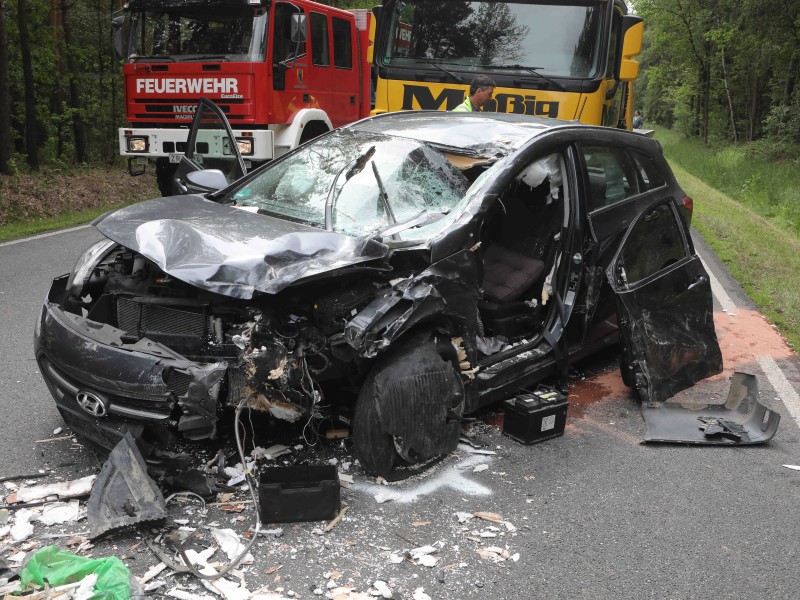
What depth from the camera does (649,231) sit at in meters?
5.12

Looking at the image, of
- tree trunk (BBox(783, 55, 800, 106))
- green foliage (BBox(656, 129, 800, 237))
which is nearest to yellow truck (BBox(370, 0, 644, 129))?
green foliage (BBox(656, 129, 800, 237))

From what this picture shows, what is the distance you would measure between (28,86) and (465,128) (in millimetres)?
14688

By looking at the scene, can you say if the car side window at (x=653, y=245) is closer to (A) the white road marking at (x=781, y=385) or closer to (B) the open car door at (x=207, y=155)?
(A) the white road marking at (x=781, y=385)

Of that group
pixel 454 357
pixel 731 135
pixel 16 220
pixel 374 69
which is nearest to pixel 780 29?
pixel 731 135

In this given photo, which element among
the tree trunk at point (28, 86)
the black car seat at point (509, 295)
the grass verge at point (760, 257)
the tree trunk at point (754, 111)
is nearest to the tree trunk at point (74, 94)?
the tree trunk at point (28, 86)

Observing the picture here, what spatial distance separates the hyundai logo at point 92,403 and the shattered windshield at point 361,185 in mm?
1459

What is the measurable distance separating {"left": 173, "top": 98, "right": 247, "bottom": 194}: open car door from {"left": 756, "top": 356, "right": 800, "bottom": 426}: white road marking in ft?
13.3

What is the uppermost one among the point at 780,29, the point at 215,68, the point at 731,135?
the point at 780,29

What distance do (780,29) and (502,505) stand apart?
28252mm

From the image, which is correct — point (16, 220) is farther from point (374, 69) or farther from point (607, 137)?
point (607, 137)

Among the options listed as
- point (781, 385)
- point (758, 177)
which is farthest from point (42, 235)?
point (758, 177)

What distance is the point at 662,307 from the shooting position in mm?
5000

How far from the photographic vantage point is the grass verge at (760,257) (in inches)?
297

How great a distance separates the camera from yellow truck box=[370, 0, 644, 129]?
27.2 feet
